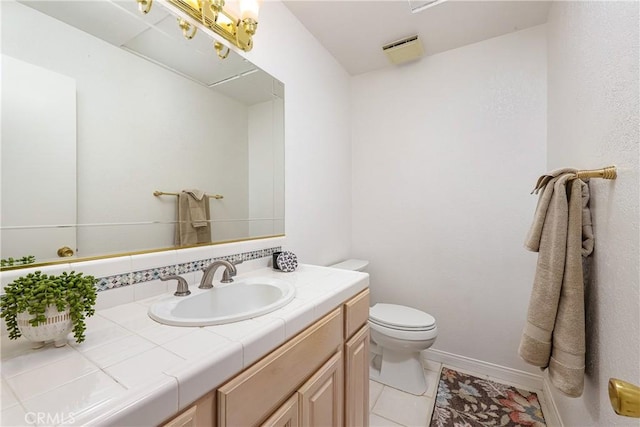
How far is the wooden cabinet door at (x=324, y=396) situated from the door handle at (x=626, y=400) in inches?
27.2

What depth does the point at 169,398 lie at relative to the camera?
464 mm

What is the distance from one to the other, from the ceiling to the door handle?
1.87 metres

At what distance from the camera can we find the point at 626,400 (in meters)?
0.43

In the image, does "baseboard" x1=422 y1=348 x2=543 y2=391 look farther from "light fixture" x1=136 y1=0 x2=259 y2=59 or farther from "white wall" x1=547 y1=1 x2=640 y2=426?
"light fixture" x1=136 y1=0 x2=259 y2=59

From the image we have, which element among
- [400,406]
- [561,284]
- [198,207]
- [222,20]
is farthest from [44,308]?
[400,406]

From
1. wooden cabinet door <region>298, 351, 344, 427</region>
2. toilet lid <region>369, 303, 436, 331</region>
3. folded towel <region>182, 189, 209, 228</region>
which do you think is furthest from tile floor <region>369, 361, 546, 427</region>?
folded towel <region>182, 189, 209, 228</region>

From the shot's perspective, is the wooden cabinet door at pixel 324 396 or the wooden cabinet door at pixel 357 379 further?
the wooden cabinet door at pixel 357 379

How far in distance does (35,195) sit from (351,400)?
130 centimetres

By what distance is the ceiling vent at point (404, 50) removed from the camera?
1.83 metres

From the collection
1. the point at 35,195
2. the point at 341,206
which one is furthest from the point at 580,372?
the point at 35,195

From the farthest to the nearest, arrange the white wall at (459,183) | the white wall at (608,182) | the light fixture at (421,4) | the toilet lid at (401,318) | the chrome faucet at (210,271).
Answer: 1. the white wall at (459,183)
2. the toilet lid at (401,318)
3. the light fixture at (421,4)
4. the chrome faucet at (210,271)
5. the white wall at (608,182)

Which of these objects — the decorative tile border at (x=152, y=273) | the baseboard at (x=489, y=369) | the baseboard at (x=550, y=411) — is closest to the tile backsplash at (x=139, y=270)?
Result: the decorative tile border at (x=152, y=273)

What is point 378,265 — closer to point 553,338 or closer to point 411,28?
point 553,338

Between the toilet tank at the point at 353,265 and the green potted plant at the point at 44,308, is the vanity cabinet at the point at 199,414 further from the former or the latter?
the toilet tank at the point at 353,265
